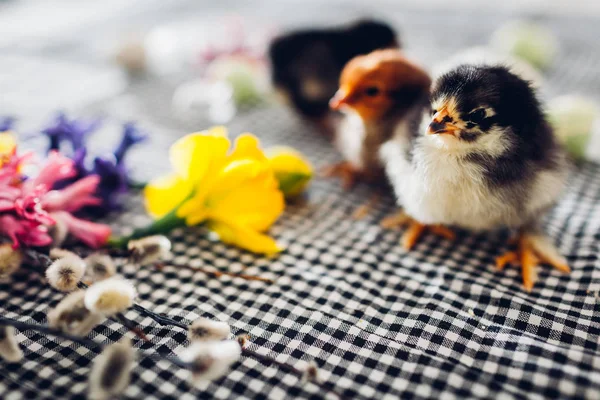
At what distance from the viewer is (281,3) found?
2.18m

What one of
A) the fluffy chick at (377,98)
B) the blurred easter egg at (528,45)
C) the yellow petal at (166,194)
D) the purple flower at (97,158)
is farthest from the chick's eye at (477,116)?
the blurred easter egg at (528,45)

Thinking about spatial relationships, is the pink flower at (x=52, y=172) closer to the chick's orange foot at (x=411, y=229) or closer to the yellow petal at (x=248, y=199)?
the yellow petal at (x=248, y=199)

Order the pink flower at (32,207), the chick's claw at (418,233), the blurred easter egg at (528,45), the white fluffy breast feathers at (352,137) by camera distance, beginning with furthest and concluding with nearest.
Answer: the blurred easter egg at (528,45), the white fluffy breast feathers at (352,137), the chick's claw at (418,233), the pink flower at (32,207)

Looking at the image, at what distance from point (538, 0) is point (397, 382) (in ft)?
6.36

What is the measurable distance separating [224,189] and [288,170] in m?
0.17

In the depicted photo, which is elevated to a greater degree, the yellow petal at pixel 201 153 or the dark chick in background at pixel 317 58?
the dark chick in background at pixel 317 58

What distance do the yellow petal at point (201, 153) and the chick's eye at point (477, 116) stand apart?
384 mm

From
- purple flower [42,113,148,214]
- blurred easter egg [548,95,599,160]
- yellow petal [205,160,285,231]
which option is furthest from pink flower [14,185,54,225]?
blurred easter egg [548,95,599,160]

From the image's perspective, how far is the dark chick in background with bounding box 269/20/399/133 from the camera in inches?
47.9

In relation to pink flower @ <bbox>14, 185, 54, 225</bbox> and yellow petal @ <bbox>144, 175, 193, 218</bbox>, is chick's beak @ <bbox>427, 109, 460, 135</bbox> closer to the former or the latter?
yellow petal @ <bbox>144, 175, 193, 218</bbox>

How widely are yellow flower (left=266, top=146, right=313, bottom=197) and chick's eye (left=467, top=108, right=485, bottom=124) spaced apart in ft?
1.19

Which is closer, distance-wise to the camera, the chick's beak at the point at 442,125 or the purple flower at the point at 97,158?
the chick's beak at the point at 442,125

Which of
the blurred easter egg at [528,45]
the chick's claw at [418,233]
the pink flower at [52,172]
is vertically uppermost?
the blurred easter egg at [528,45]

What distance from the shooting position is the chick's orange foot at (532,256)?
805 mm
